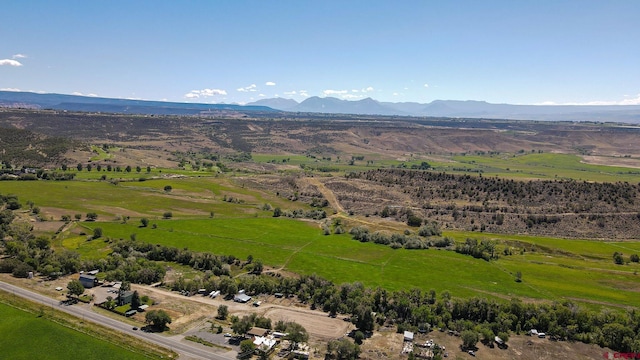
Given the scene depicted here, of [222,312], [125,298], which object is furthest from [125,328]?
[222,312]

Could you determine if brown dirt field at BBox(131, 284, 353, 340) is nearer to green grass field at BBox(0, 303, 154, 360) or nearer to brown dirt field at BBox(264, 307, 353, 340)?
brown dirt field at BBox(264, 307, 353, 340)

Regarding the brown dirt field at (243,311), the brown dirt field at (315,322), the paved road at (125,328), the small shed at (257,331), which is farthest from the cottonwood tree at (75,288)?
the brown dirt field at (315,322)

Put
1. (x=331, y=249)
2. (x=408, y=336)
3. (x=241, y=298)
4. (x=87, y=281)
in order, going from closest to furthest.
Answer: (x=408, y=336), (x=241, y=298), (x=87, y=281), (x=331, y=249)

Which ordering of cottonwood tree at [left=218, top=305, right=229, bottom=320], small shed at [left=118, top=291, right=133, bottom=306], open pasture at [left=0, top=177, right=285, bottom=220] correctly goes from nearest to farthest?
cottonwood tree at [left=218, top=305, right=229, bottom=320] → small shed at [left=118, top=291, right=133, bottom=306] → open pasture at [left=0, top=177, right=285, bottom=220]

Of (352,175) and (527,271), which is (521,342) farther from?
(352,175)

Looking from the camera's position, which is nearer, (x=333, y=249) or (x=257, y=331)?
(x=257, y=331)

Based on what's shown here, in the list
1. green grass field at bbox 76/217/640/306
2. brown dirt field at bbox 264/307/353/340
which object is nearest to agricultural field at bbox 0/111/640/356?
green grass field at bbox 76/217/640/306

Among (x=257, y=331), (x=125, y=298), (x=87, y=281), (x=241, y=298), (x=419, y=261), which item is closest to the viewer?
(x=257, y=331)

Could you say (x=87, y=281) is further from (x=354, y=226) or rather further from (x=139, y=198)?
(x=139, y=198)
